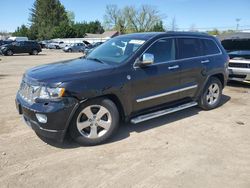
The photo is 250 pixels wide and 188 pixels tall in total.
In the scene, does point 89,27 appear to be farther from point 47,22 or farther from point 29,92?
point 29,92

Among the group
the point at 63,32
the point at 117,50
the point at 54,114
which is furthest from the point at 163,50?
the point at 63,32

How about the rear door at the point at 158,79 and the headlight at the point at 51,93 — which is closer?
the headlight at the point at 51,93

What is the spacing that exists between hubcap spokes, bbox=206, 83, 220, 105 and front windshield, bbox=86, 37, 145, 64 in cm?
231

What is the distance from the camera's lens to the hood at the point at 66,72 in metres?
4.28

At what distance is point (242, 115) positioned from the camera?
20.8ft

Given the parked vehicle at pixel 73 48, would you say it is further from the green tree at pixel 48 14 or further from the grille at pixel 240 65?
the green tree at pixel 48 14

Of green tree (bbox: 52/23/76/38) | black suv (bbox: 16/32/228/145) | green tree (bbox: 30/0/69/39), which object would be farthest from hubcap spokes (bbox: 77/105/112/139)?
green tree (bbox: 30/0/69/39)

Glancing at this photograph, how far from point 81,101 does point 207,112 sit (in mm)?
3377

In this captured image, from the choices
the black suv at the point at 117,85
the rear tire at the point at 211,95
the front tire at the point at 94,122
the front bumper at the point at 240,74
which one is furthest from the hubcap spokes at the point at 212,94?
the front tire at the point at 94,122

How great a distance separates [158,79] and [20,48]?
28.9 m

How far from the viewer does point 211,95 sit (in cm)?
672

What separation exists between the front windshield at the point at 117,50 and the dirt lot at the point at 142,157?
1341mm

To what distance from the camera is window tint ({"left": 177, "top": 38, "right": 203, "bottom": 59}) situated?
19.2ft

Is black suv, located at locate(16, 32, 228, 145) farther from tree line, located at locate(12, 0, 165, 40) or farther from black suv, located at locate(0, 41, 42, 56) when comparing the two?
tree line, located at locate(12, 0, 165, 40)
